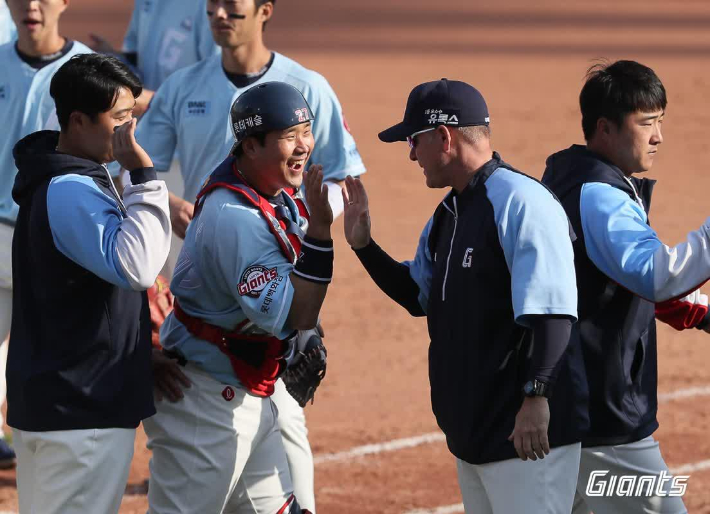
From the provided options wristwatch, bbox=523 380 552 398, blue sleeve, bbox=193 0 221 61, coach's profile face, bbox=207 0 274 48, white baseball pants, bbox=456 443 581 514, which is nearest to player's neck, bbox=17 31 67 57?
blue sleeve, bbox=193 0 221 61

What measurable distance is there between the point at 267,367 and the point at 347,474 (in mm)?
2542

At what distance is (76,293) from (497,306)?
155 cm

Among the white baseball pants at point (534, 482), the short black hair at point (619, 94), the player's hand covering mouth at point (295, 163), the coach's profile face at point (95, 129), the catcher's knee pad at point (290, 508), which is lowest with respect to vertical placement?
the catcher's knee pad at point (290, 508)

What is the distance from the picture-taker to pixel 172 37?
774cm

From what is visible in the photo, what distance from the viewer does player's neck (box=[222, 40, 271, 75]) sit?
265 inches

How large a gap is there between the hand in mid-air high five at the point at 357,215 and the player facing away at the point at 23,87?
238cm

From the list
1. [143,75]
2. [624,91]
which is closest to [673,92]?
[143,75]

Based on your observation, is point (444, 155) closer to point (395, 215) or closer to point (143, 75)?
point (143, 75)

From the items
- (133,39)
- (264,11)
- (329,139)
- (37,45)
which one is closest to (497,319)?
(329,139)

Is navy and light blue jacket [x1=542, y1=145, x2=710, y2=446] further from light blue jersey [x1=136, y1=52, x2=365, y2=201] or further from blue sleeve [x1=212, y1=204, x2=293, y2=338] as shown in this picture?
light blue jersey [x1=136, y1=52, x2=365, y2=201]

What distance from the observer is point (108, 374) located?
15.2ft

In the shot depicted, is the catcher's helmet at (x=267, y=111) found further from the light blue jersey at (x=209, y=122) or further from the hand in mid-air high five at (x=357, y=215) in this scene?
the light blue jersey at (x=209, y=122)

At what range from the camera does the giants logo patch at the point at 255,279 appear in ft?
15.1

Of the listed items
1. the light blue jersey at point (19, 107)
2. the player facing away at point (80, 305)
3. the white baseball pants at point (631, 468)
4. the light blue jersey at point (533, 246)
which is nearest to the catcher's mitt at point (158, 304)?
the player facing away at point (80, 305)
